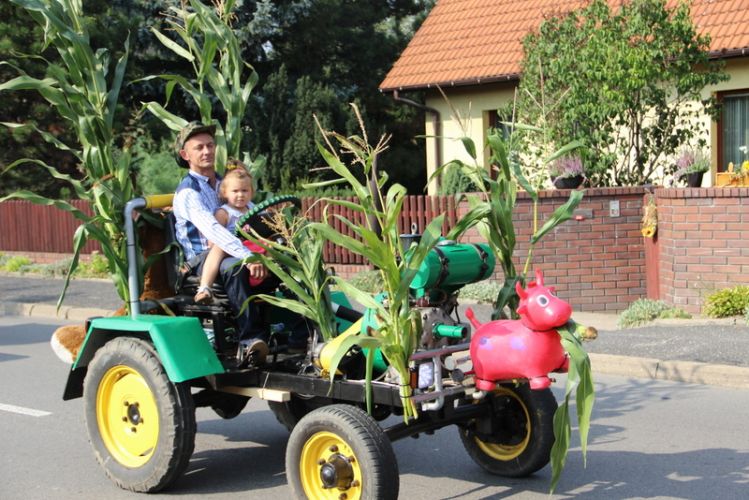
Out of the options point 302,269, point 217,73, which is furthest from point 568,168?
point 302,269

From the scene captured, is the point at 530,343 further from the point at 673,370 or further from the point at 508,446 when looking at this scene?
the point at 673,370

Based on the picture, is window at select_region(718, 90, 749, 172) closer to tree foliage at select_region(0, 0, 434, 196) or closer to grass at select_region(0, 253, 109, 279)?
tree foliage at select_region(0, 0, 434, 196)

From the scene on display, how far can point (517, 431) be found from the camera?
5645 mm

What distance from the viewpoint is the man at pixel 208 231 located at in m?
5.59

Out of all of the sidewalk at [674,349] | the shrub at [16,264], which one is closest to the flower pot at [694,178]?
the sidewalk at [674,349]

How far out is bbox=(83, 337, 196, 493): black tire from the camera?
5430 mm

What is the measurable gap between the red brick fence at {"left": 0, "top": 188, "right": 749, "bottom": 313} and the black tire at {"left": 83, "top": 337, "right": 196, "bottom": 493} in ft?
25.3

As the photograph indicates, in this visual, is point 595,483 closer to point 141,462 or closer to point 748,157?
point 141,462

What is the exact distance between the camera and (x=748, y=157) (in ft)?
54.6

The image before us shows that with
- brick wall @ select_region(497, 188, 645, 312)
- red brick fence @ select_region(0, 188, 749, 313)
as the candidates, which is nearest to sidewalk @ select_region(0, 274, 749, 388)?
brick wall @ select_region(497, 188, 645, 312)

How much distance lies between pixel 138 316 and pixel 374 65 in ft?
83.2

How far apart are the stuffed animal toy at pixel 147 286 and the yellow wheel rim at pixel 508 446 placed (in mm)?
2161

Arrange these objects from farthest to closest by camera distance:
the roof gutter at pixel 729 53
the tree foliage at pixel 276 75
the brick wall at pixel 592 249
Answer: the tree foliage at pixel 276 75
the roof gutter at pixel 729 53
the brick wall at pixel 592 249

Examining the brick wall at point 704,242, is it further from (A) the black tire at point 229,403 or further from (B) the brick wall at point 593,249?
(A) the black tire at point 229,403
